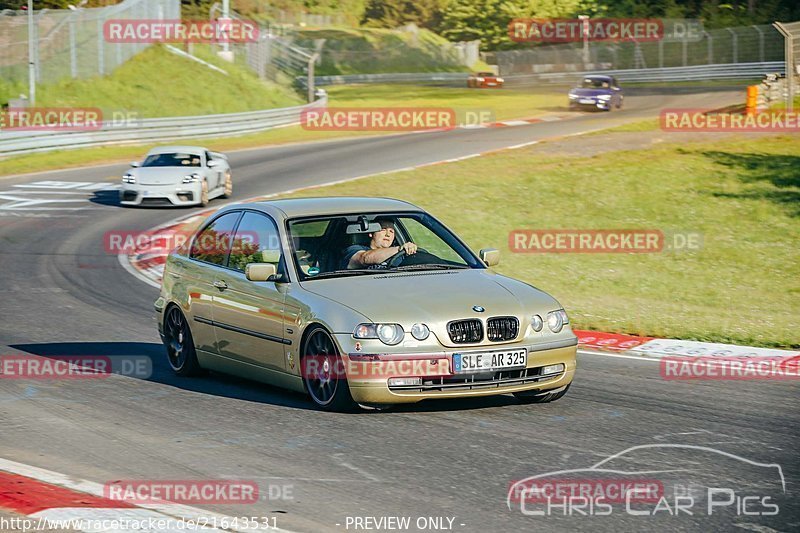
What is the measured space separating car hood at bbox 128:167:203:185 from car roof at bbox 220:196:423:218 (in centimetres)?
1638

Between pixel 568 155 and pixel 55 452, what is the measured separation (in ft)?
88.9

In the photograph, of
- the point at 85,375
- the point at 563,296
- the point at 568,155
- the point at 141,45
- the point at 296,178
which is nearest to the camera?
the point at 85,375

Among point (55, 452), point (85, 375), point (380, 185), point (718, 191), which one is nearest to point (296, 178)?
point (380, 185)

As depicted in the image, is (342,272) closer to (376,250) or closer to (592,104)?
(376,250)

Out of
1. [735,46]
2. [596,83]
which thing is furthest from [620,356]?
[735,46]

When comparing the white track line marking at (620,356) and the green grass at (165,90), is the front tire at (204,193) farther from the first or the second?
the green grass at (165,90)

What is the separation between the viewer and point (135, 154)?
37.0 meters

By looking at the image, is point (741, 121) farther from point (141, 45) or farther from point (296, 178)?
point (141, 45)

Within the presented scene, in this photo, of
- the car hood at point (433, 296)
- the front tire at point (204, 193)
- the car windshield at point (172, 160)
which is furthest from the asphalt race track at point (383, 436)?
the car windshield at point (172, 160)

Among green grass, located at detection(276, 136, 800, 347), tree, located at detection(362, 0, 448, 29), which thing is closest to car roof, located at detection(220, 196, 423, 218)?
green grass, located at detection(276, 136, 800, 347)

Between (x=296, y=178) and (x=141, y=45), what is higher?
(x=141, y=45)

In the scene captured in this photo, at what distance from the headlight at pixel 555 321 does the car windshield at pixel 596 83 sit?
142ft

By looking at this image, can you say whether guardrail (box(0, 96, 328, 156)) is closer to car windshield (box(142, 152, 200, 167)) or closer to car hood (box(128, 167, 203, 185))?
car windshield (box(142, 152, 200, 167))

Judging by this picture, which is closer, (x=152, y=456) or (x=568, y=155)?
(x=152, y=456)
